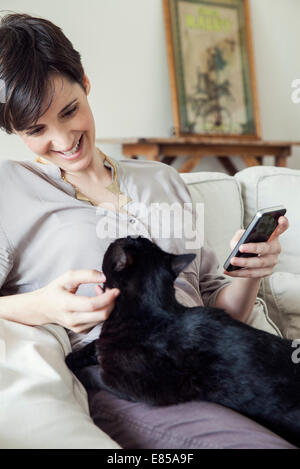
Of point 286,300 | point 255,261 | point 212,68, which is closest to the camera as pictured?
point 255,261

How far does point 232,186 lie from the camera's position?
1838 millimetres

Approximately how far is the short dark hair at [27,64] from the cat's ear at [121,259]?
1.13 feet

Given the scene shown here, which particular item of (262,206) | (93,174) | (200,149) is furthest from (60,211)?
(200,149)

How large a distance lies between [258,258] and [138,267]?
0.27 meters

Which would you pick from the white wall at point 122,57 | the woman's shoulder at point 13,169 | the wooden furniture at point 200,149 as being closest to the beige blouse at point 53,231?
the woman's shoulder at point 13,169

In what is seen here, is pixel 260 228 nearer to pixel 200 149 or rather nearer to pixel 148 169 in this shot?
pixel 148 169

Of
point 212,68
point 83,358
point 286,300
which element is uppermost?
point 212,68

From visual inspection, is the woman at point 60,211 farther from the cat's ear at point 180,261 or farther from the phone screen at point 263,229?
the cat's ear at point 180,261

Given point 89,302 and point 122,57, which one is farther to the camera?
point 122,57

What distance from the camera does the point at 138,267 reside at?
920 millimetres

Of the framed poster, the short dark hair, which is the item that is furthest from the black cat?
the framed poster

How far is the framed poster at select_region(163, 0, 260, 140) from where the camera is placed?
343 centimetres

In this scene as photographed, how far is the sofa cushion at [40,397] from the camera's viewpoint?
2.27ft
